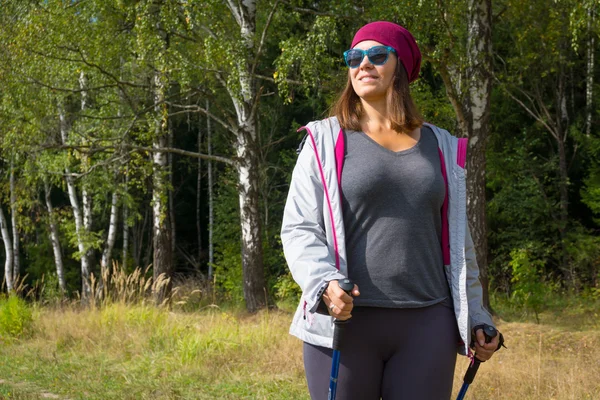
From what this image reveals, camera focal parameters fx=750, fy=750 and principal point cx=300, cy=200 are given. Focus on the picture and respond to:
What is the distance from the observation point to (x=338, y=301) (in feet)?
6.61

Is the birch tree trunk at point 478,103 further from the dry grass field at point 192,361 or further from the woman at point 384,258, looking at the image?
the woman at point 384,258

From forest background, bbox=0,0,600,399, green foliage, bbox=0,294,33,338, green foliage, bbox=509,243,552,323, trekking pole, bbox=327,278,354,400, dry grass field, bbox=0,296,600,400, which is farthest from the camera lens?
green foliage, bbox=509,243,552,323

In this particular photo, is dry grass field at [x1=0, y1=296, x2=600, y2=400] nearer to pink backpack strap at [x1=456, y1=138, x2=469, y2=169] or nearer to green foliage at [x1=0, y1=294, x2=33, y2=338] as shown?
green foliage at [x1=0, y1=294, x2=33, y2=338]

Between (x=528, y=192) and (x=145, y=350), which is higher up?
(x=528, y=192)

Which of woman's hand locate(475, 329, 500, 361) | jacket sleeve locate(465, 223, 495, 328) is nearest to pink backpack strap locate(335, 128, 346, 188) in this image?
jacket sleeve locate(465, 223, 495, 328)

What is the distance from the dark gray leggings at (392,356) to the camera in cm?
214

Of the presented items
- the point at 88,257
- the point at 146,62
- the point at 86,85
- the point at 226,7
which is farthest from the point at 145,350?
the point at 88,257

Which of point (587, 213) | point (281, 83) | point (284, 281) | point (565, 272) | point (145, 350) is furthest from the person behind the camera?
point (587, 213)

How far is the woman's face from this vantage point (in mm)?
2322

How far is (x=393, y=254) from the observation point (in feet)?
7.12

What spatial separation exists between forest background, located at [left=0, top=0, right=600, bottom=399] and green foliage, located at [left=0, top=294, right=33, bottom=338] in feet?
0.08

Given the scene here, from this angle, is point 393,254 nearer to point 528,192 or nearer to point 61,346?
point 61,346

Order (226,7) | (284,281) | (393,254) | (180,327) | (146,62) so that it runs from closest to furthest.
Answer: (393,254), (180,327), (146,62), (226,7), (284,281)

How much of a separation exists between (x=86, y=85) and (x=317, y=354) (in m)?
13.2
